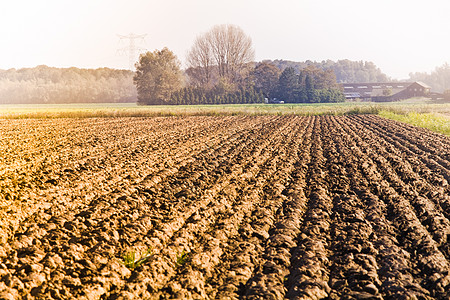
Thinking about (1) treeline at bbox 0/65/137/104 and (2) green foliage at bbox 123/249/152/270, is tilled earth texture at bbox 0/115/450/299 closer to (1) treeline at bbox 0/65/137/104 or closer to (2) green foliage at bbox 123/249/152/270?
(2) green foliage at bbox 123/249/152/270

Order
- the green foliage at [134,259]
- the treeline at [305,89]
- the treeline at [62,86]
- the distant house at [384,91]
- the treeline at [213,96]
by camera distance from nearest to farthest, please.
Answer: the green foliage at [134,259]
the treeline at [213,96]
the treeline at [305,89]
the distant house at [384,91]
the treeline at [62,86]

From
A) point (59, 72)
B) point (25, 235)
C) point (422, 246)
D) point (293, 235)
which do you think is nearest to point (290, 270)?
point (293, 235)

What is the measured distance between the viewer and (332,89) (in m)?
75.4

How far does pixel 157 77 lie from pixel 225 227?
6447 centimetres

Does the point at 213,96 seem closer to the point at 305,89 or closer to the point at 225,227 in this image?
the point at 305,89

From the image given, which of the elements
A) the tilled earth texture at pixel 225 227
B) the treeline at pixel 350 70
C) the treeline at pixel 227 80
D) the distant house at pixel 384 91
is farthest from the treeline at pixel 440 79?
the tilled earth texture at pixel 225 227

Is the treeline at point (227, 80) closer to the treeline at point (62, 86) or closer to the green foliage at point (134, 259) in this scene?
the treeline at point (62, 86)

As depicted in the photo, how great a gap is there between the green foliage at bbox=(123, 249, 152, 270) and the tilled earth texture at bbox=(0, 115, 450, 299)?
0.03m

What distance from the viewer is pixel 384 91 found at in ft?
298

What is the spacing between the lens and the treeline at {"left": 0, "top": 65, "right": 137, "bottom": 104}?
91.7m

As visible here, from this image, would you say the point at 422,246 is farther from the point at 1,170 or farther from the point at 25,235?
the point at 1,170

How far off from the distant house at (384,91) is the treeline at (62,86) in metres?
48.8

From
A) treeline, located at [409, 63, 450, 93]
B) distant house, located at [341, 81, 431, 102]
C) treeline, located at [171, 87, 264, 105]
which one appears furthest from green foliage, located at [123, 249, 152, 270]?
treeline, located at [409, 63, 450, 93]

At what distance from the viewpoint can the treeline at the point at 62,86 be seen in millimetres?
91688
